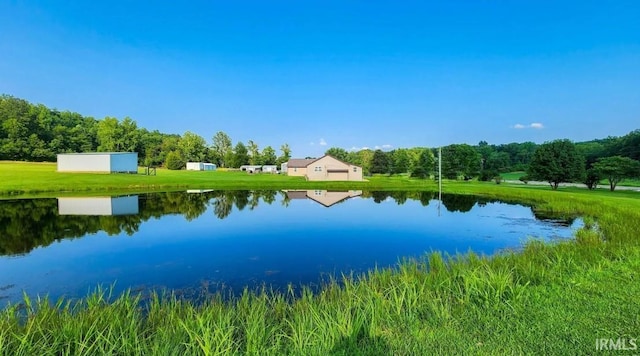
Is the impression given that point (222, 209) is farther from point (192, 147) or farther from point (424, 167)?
point (192, 147)

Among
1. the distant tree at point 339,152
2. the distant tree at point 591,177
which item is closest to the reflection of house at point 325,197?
the distant tree at point 591,177

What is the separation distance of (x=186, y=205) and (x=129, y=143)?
6723cm

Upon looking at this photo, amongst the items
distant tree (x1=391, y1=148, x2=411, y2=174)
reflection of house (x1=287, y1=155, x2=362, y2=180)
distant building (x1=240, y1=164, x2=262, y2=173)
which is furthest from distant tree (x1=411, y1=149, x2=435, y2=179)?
distant building (x1=240, y1=164, x2=262, y2=173)

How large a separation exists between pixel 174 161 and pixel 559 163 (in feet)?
248

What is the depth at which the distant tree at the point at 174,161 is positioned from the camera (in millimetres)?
78500

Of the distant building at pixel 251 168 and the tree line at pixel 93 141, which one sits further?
the distant building at pixel 251 168

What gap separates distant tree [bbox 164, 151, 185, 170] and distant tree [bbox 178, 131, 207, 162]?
2320mm

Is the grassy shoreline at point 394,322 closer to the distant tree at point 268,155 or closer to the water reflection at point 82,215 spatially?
the water reflection at point 82,215

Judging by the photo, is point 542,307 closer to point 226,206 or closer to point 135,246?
point 135,246

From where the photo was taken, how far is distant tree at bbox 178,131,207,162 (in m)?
83.7

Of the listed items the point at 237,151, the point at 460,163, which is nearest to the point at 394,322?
the point at 460,163

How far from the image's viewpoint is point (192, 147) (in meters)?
84.6

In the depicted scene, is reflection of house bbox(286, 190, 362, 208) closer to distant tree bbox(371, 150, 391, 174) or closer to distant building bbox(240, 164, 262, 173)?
distant tree bbox(371, 150, 391, 174)

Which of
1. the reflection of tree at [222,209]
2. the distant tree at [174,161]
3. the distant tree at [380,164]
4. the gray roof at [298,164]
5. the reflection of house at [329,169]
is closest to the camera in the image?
the reflection of tree at [222,209]
